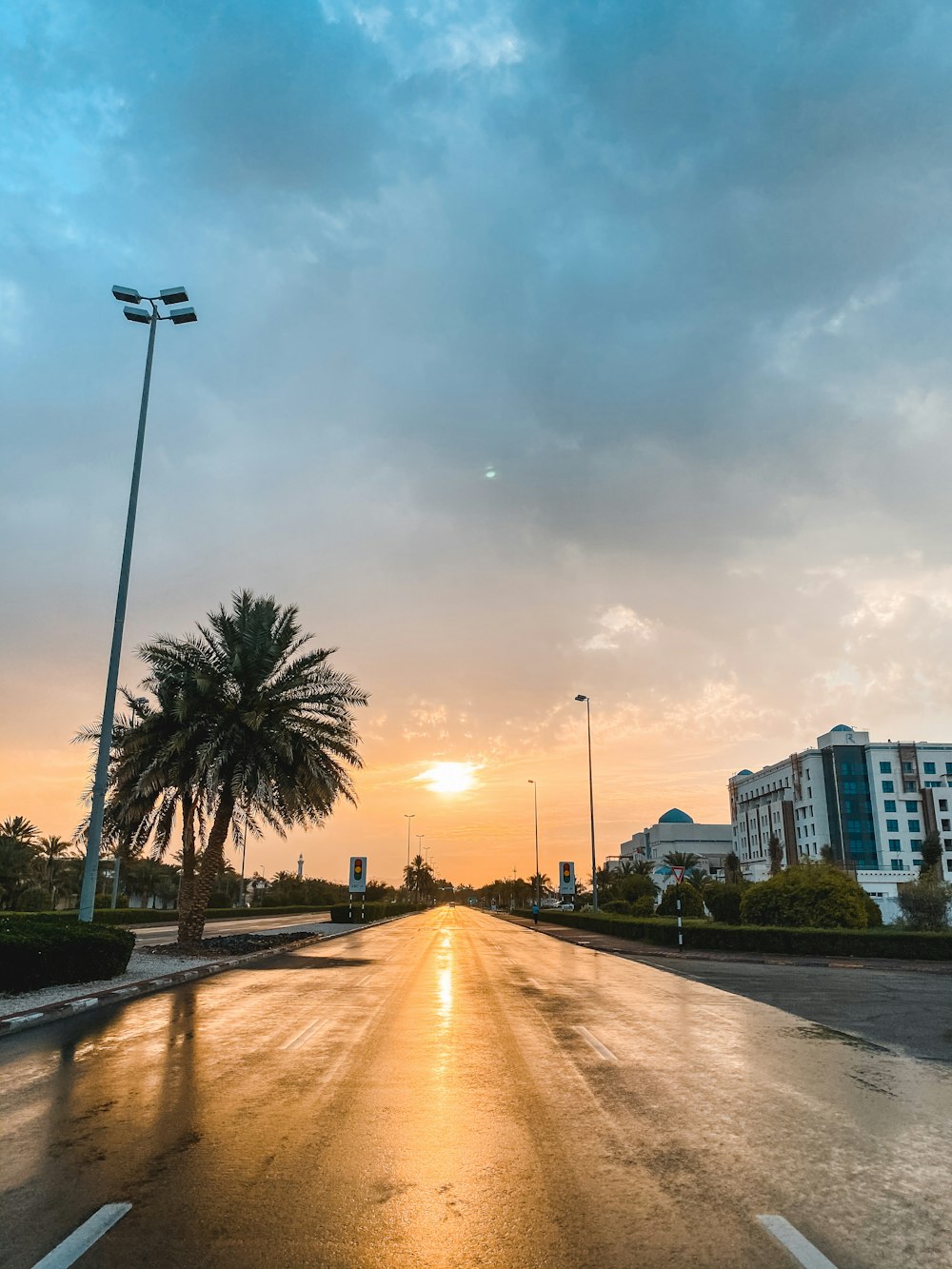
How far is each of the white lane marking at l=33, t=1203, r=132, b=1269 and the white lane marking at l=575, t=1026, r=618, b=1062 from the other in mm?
5915

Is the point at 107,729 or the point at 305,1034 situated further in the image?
the point at 107,729

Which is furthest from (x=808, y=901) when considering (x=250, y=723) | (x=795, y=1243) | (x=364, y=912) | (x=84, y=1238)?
(x=364, y=912)

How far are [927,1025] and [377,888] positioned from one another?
107981mm

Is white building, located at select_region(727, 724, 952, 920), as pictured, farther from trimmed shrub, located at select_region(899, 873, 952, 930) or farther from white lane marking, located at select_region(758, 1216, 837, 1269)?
white lane marking, located at select_region(758, 1216, 837, 1269)

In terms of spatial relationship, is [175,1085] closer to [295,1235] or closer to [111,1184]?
[111,1184]

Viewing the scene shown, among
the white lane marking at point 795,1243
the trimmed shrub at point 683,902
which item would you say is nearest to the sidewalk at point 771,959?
the white lane marking at point 795,1243

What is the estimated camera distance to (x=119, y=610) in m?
19.2

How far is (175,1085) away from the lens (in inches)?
316

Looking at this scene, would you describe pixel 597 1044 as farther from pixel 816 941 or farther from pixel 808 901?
pixel 808 901

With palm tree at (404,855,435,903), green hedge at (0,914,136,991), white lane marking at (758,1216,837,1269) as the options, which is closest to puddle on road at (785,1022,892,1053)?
white lane marking at (758,1216,837,1269)

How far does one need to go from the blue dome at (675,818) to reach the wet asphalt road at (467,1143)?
159 m

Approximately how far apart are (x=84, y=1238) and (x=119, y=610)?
1629cm

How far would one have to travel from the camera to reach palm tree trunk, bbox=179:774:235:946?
24.6m

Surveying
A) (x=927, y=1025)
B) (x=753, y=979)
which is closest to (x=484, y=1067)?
(x=927, y=1025)
